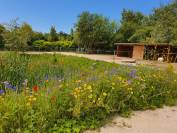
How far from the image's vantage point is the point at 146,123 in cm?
435

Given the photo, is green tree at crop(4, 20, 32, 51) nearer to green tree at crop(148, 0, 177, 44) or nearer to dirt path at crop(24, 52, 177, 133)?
green tree at crop(148, 0, 177, 44)

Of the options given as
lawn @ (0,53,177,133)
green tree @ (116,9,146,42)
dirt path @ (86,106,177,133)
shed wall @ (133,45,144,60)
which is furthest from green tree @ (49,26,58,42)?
dirt path @ (86,106,177,133)

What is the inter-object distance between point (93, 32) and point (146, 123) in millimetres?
39968

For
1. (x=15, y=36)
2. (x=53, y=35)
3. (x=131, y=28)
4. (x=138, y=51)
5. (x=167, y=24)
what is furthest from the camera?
(x=53, y=35)

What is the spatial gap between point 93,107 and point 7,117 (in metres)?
1.65

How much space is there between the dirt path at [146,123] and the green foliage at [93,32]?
39212 millimetres

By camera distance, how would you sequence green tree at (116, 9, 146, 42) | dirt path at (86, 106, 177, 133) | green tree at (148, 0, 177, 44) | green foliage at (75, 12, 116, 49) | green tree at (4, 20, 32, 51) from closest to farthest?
1. dirt path at (86, 106, 177, 133)
2. green tree at (148, 0, 177, 44)
3. green tree at (4, 20, 32, 51)
4. green foliage at (75, 12, 116, 49)
5. green tree at (116, 9, 146, 42)

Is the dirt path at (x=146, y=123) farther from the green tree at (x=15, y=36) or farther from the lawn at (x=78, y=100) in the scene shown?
the green tree at (x=15, y=36)

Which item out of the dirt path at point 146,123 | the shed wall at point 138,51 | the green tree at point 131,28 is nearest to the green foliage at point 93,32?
the green tree at point 131,28

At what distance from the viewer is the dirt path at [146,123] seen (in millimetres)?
3941

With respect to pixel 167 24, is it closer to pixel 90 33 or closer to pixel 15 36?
pixel 15 36

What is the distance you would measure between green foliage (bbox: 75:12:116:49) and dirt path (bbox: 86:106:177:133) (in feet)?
129

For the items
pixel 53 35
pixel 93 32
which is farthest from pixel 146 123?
pixel 53 35

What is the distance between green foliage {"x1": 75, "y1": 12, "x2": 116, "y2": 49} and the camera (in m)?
43.7
